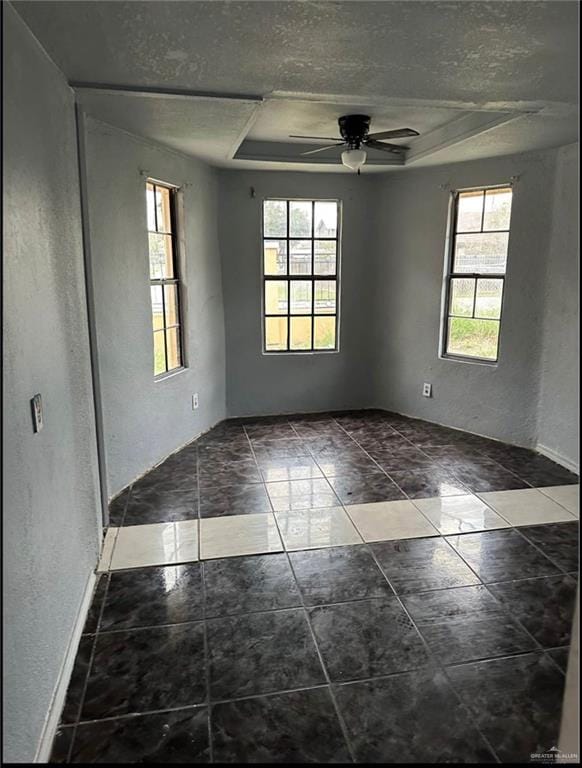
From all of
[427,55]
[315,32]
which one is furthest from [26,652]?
[427,55]

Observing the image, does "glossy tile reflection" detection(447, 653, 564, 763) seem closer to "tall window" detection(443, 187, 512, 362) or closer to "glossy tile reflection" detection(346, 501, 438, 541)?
"glossy tile reflection" detection(346, 501, 438, 541)

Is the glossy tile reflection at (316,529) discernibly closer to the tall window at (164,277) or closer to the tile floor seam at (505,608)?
the tile floor seam at (505,608)

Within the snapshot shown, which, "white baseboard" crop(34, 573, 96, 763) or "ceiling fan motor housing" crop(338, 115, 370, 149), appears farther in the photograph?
"ceiling fan motor housing" crop(338, 115, 370, 149)

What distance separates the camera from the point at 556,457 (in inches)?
165

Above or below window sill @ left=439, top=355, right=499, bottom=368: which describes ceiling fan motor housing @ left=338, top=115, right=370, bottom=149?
above

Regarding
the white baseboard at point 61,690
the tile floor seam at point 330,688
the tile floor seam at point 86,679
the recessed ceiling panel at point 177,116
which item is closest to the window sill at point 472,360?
the recessed ceiling panel at point 177,116

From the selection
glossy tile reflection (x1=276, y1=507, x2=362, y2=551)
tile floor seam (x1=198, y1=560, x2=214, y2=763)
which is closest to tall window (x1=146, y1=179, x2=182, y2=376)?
glossy tile reflection (x1=276, y1=507, x2=362, y2=551)

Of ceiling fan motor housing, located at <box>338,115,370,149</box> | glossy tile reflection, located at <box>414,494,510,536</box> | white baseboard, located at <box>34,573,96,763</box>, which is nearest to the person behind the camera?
white baseboard, located at <box>34,573,96,763</box>

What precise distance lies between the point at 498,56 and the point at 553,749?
2.56 m

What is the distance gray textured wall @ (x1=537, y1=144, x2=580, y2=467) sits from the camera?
3875 mm

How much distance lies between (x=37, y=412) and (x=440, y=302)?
3.89 meters

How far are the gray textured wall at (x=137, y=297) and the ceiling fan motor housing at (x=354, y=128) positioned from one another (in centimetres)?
130

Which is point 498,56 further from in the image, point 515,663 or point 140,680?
point 140,680

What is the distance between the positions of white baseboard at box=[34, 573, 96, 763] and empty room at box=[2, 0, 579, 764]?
0.02 meters
